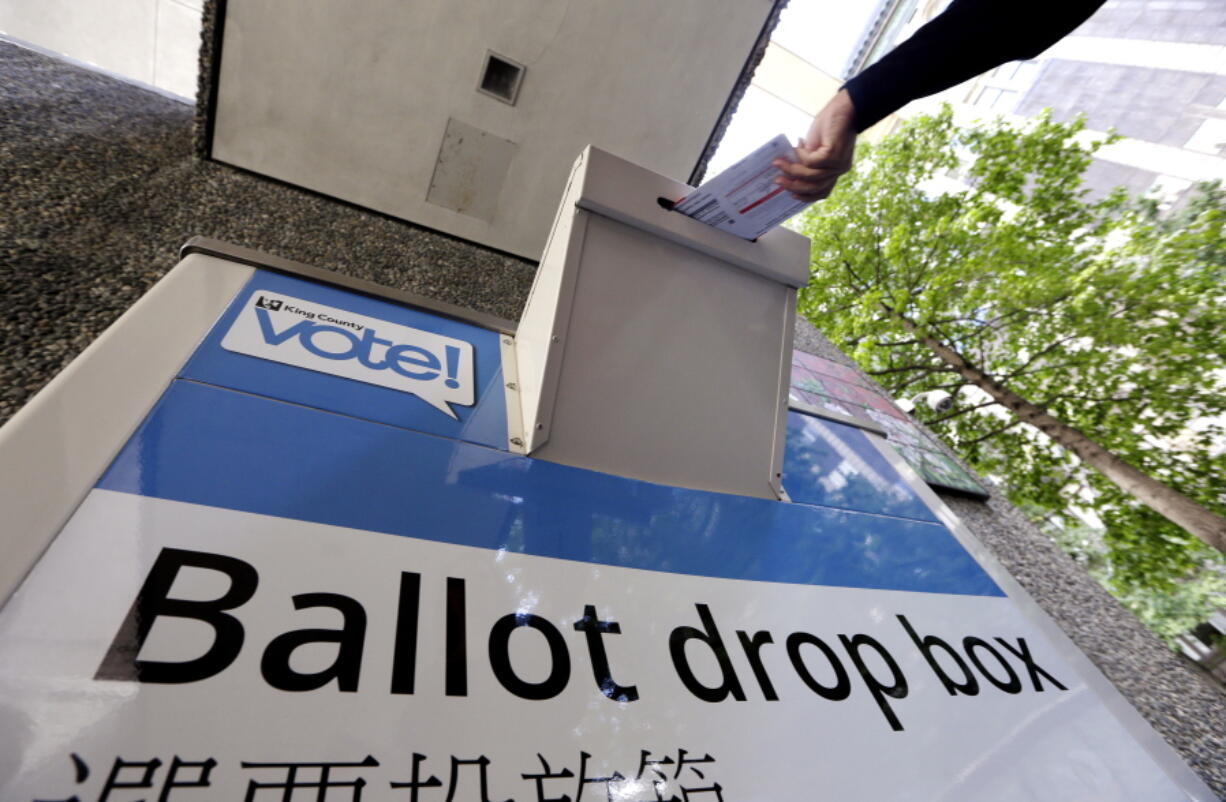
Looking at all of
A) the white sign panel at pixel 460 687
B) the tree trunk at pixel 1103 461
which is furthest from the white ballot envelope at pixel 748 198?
the tree trunk at pixel 1103 461

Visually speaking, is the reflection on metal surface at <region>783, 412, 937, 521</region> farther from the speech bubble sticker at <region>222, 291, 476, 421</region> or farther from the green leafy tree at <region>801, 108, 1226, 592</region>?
the green leafy tree at <region>801, 108, 1226, 592</region>

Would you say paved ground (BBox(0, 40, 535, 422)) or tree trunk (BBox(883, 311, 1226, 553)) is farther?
tree trunk (BBox(883, 311, 1226, 553))

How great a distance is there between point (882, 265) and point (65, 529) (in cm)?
904

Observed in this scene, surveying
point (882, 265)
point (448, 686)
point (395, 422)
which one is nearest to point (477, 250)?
point (395, 422)

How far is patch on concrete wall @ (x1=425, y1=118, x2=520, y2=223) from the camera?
114 inches

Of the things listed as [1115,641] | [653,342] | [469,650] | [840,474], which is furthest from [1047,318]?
[469,650]

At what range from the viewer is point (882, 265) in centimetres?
798

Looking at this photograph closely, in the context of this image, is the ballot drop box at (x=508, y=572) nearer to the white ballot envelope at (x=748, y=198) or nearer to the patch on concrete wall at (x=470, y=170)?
the white ballot envelope at (x=748, y=198)

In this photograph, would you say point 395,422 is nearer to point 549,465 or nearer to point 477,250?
point 549,465

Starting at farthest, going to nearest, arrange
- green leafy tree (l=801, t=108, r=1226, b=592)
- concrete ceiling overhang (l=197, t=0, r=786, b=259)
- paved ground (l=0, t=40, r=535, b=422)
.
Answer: green leafy tree (l=801, t=108, r=1226, b=592), concrete ceiling overhang (l=197, t=0, r=786, b=259), paved ground (l=0, t=40, r=535, b=422)

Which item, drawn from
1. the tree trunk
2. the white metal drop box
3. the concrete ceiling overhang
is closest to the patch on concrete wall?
the concrete ceiling overhang

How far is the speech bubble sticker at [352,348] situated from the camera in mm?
1086

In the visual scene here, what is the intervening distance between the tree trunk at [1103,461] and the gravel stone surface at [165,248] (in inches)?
147

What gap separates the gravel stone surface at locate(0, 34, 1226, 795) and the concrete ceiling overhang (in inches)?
11.4
